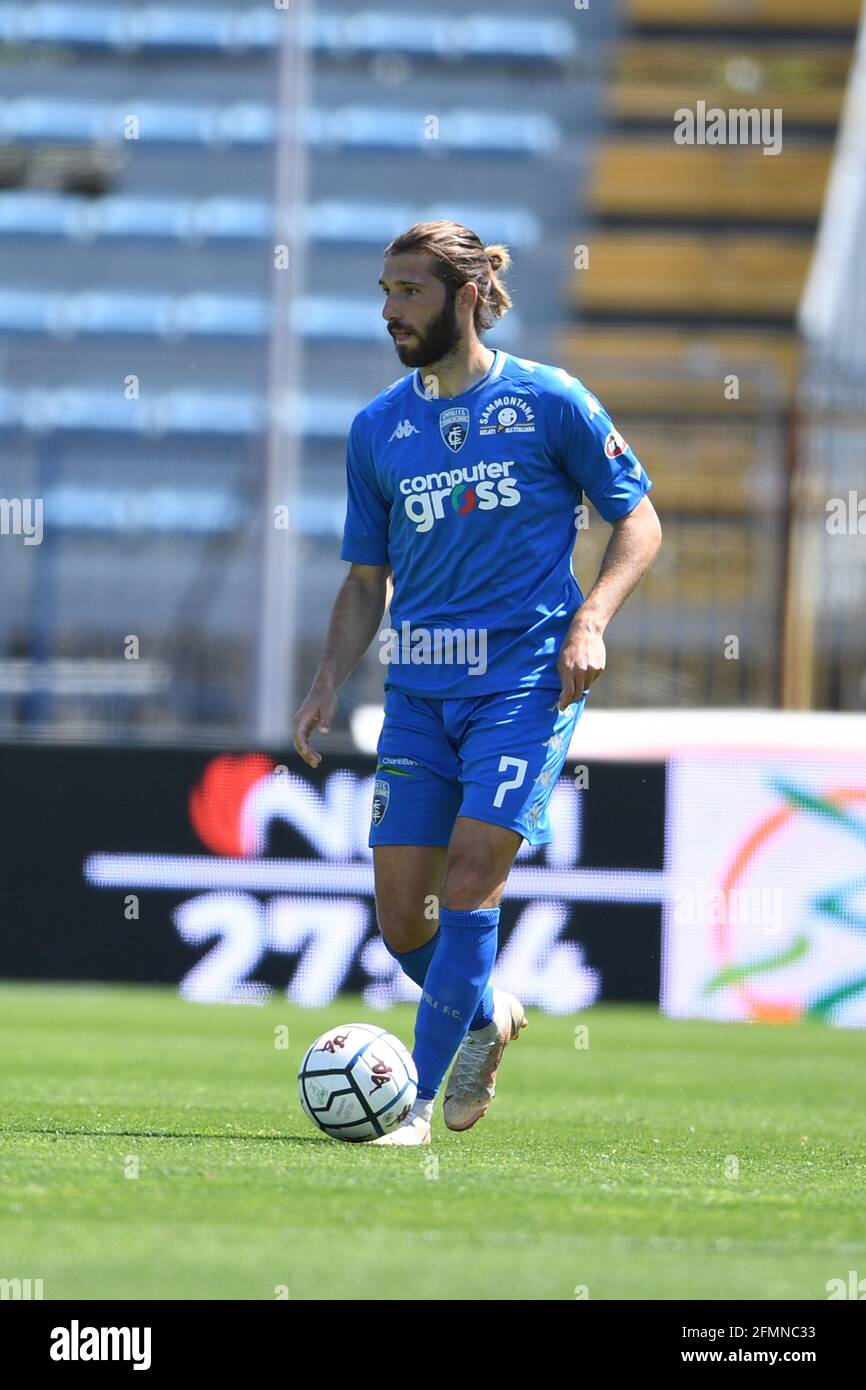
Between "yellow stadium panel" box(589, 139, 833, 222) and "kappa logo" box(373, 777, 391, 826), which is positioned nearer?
"kappa logo" box(373, 777, 391, 826)

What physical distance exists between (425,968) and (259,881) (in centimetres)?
485

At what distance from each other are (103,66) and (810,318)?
317 inches

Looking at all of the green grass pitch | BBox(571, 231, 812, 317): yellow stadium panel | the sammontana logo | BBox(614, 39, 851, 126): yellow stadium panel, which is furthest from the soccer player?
BBox(614, 39, 851, 126): yellow stadium panel

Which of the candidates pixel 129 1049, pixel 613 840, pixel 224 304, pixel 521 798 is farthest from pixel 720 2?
pixel 521 798

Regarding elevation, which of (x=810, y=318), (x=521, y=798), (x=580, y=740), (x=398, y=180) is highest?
(x=398, y=180)

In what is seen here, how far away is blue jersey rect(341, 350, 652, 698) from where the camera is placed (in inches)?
190

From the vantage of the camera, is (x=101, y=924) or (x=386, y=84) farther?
(x=386, y=84)

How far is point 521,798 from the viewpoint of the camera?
469 centimetres

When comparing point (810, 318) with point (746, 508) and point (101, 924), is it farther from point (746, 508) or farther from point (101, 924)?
point (101, 924)

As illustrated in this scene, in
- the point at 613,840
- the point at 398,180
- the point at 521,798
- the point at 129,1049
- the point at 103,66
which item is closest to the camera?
the point at 521,798

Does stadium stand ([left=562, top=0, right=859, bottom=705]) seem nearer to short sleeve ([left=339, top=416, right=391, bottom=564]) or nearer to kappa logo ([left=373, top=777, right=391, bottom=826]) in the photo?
short sleeve ([left=339, top=416, right=391, bottom=564])

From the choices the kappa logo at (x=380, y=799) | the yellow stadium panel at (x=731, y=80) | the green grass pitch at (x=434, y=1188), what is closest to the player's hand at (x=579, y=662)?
the kappa logo at (x=380, y=799)

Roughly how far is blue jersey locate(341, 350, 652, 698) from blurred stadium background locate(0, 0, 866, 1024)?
499 centimetres

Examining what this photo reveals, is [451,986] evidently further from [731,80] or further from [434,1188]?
[731,80]
